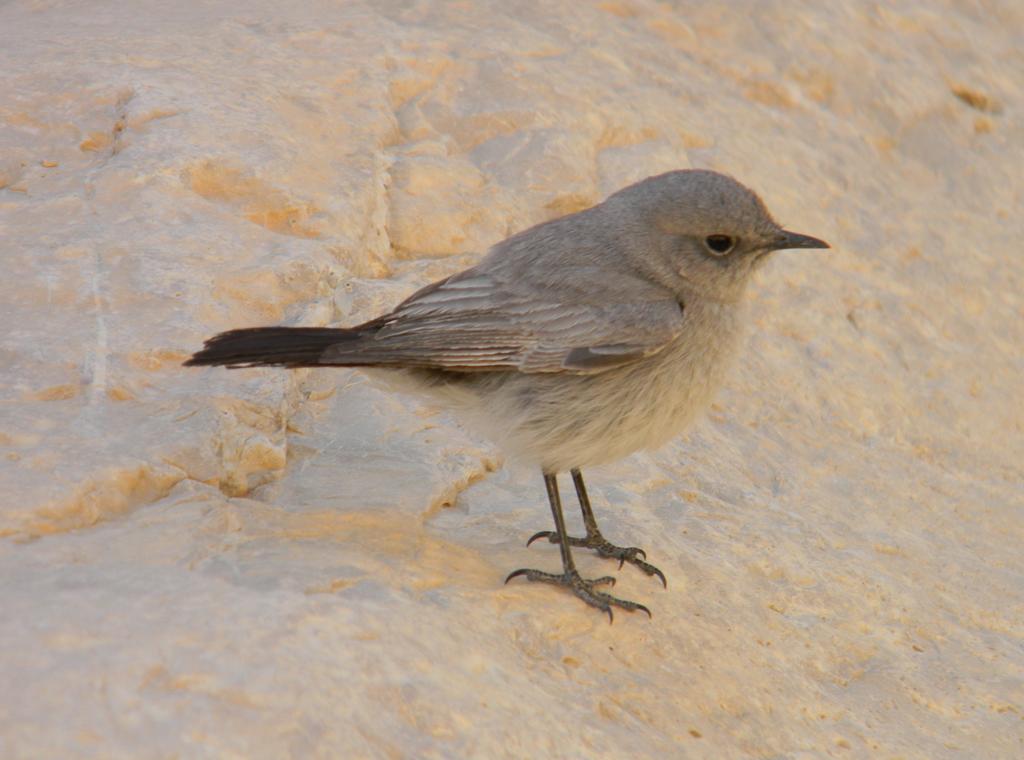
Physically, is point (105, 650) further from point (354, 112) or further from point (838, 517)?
point (354, 112)

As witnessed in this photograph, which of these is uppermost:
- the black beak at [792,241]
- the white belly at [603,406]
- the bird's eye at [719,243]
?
the black beak at [792,241]

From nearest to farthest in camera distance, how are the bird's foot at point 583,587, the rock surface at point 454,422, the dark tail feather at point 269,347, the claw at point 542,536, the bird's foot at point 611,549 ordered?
the rock surface at point 454,422 < the dark tail feather at point 269,347 < the bird's foot at point 583,587 < the bird's foot at point 611,549 < the claw at point 542,536

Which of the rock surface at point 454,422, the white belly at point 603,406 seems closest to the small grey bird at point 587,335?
the white belly at point 603,406

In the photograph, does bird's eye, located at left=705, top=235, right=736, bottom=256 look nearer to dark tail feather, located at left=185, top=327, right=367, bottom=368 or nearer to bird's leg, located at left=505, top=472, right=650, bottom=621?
bird's leg, located at left=505, top=472, right=650, bottom=621

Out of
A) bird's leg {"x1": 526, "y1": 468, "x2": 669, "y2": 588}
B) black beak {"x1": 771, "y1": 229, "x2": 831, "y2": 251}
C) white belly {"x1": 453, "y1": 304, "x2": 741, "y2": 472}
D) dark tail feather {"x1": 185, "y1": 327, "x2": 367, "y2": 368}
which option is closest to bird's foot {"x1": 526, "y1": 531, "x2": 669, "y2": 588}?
bird's leg {"x1": 526, "y1": 468, "x2": 669, "y2": 588}

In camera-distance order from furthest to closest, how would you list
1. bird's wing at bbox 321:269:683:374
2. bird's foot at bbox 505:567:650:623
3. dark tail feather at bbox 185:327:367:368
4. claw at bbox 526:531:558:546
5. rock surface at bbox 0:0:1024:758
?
claw at bbox 526:531:558:546, bird's wing at bbox 321:269:683:374, bird's foot at bbox 505:567:650:623, dark tail feather at bbox 185:327:367:368, rock surface at bbox 0:0:1024:758

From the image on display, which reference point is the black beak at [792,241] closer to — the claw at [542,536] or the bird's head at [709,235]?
the bird's head at [709,235]

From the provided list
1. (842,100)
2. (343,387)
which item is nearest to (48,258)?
(343,387)
